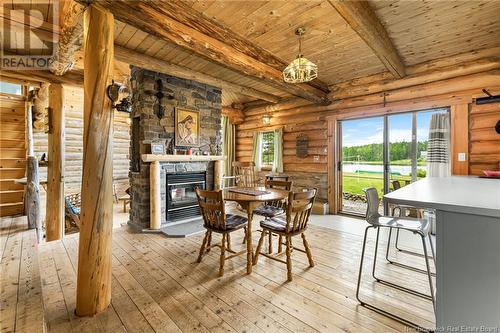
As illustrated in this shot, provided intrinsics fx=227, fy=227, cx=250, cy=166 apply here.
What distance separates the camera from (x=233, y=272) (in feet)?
8.46

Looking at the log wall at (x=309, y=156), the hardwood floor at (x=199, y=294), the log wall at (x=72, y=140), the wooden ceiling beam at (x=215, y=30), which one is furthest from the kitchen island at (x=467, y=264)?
the log wall at (x=72, y=140)

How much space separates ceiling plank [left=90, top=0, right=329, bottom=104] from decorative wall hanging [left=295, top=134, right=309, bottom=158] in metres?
2.07

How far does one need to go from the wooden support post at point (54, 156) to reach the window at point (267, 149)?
472 centimetres

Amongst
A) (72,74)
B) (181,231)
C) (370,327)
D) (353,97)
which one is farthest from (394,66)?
(72,74)

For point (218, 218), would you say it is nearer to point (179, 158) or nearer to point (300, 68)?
point (300, 68)

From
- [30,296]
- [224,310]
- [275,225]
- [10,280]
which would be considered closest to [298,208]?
[275,225]

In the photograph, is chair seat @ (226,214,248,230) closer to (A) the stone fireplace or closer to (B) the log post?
(B) the log post

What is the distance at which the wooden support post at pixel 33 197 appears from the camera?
153 inches

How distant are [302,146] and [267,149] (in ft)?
4.51

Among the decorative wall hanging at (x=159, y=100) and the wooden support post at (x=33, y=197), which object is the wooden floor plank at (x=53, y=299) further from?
the decorative wall hanging at (x=159, y=100)

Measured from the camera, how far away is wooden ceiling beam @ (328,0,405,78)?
2.16 metres

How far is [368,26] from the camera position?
2482 mm

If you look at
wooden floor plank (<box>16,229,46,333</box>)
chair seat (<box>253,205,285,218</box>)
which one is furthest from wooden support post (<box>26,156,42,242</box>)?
chair seat (<box>253,205,285,218</box>)

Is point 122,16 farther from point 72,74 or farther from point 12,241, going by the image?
point 12,241
